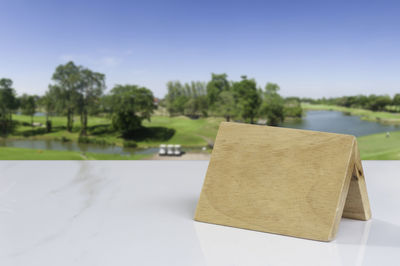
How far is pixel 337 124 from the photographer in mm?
5051

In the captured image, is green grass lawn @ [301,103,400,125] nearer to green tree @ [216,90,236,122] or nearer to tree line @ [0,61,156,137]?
green tree @ [216,90,236,122]

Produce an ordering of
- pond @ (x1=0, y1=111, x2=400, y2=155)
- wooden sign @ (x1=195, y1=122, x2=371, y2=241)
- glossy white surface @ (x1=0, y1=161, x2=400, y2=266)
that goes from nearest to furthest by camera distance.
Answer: glossy white surface @ (x1=0, y1=161, x2=400, y2=266), wooden sign @ (x1=195, y1=122, x2=371, y2=241), pond @ (x1=0, y1=111, x2=400, y2=155)

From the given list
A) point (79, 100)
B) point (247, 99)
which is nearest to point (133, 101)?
point (79, 100)

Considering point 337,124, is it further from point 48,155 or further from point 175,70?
point 48,155

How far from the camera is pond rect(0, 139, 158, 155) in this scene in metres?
4.66

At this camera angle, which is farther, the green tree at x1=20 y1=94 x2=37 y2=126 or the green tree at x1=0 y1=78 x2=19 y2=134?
the green tree at x1=20 y1=94 x2=37 y2=126

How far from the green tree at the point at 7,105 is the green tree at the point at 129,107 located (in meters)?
1.42

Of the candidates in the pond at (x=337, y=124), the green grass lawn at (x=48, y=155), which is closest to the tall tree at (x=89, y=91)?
the green grass lawn at (x=48, y=155)

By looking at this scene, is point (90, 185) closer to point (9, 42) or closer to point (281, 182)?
point (281, 182)

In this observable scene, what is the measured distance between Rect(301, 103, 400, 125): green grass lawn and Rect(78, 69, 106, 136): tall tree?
3.07m

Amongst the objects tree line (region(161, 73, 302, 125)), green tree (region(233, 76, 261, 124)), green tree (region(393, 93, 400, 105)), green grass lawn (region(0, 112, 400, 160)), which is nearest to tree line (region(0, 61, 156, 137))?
green grass lawn (region(0, 112, 400, 160))

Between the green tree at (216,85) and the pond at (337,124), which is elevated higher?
the green tree at (216,85)

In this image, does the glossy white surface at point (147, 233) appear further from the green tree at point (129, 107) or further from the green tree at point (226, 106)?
the green tree at point (226, 106)

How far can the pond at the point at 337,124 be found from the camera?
4.90 m
